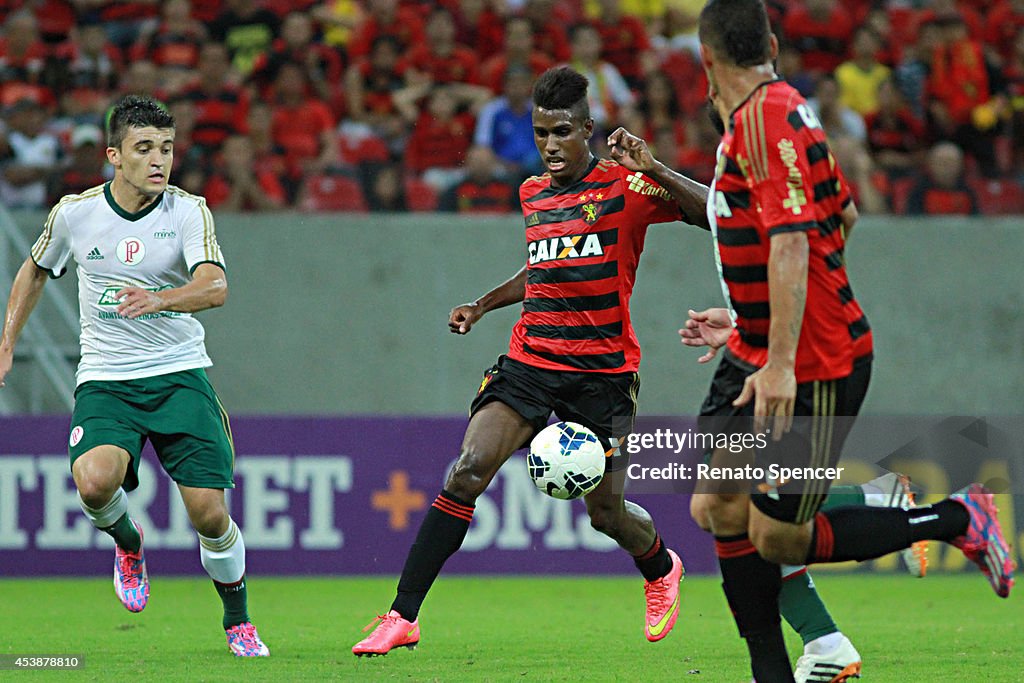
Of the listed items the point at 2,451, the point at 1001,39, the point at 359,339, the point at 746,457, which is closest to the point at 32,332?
the point at 2,451

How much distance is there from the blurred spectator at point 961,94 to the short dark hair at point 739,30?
9135mm

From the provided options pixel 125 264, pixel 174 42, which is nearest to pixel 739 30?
pixel 125 264

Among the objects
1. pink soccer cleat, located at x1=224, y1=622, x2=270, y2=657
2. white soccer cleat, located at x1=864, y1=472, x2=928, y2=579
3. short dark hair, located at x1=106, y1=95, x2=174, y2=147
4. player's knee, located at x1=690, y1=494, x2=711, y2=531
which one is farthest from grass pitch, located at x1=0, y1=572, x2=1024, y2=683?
short dark hair, located at x1=106, y1=95, x2=174, y2=147

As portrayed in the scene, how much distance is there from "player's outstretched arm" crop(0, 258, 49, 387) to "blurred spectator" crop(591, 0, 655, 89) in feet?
25.5

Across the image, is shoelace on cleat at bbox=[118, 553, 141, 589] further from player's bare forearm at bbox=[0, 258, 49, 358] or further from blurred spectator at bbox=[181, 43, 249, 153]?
blurred spectator at bbox=[181, 43, 249, 153]

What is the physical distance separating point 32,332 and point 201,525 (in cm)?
510

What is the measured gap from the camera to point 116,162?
21.4 feet

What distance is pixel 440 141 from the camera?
39.9 feet

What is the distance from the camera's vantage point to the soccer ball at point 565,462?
6.04m

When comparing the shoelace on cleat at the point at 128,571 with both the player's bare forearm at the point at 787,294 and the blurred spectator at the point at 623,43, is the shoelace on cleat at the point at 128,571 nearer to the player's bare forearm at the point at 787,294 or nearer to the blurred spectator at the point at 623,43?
the player's bare forearm at the point at 787,294

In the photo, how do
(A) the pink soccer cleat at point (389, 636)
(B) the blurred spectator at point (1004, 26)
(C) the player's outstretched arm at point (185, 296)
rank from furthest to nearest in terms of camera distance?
(B) the blurred spectator at point (1004, 26)
(C) the player's outstretched arm at point (185, 296)
(A) the pink soccer cleat at point (389, 636)

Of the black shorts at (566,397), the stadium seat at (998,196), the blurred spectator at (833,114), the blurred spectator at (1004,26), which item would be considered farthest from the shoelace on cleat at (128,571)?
the blurred spectator at (1004,26)

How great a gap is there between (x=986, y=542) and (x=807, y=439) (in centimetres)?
91

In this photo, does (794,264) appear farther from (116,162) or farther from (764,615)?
(116,162)
